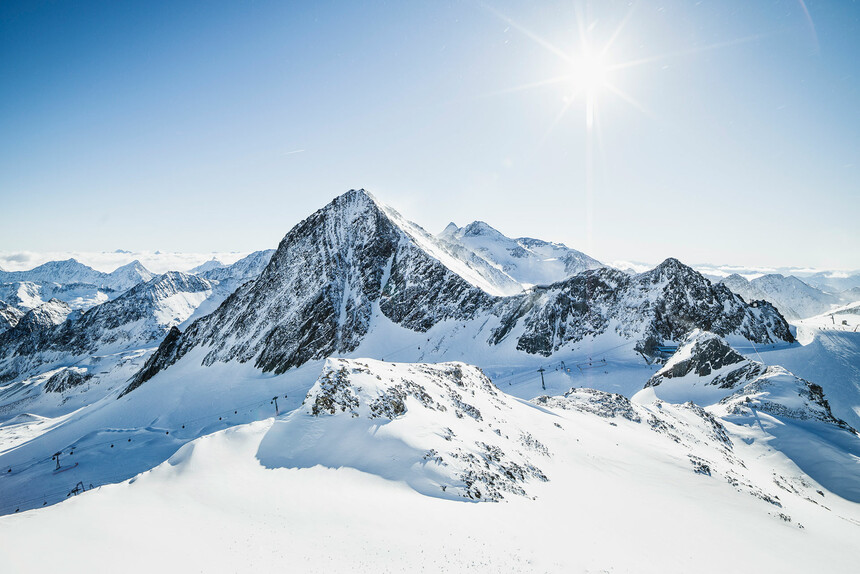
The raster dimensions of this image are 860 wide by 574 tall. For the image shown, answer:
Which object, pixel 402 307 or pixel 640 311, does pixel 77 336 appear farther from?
pixel 640 311

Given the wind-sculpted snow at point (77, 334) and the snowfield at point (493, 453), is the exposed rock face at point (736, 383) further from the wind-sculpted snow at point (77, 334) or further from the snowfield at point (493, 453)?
the wind-sculpted snow at point (77, 334)

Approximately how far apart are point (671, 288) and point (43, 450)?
381 ft

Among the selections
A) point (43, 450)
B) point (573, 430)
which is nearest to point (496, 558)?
point (573, 430)

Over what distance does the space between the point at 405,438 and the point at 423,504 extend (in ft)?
12.6

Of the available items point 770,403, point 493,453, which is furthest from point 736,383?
point 493,453

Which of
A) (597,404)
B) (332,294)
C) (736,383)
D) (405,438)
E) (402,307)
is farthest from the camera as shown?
(402,307)

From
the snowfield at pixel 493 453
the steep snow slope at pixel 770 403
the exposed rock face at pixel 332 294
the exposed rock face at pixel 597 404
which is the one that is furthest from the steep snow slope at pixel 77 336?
the steep snow slope at pixel 770 403

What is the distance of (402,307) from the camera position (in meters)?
88.2

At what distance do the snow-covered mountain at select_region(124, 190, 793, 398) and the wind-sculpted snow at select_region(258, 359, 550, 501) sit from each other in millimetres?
47782

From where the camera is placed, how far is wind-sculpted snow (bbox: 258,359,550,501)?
15.1 metres

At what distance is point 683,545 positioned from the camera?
13.7 metres

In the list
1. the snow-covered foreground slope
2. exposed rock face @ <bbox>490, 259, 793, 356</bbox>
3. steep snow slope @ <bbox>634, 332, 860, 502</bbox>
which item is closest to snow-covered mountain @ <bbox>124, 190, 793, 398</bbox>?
exposed rock face @ <bbox>490, 259, 793, 356</bbox>

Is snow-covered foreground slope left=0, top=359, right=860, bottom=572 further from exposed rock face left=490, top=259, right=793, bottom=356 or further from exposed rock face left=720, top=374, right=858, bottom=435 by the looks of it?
exposed rock face left=490, top=259, right=793, bottom=356

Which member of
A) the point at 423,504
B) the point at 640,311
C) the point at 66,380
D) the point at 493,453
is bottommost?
the point at 66,380
